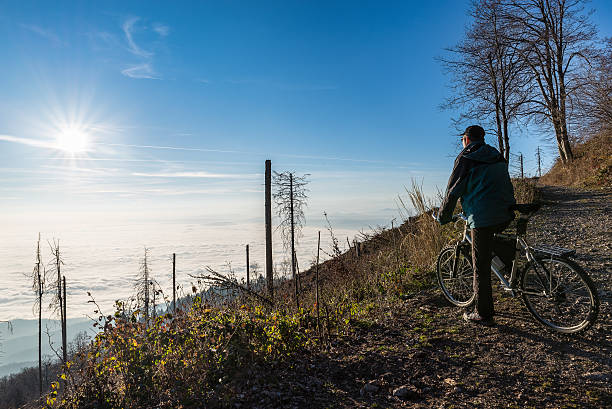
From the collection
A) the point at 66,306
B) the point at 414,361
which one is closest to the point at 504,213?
the point at 414,361

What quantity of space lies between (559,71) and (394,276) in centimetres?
2516

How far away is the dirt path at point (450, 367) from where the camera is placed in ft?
11.1

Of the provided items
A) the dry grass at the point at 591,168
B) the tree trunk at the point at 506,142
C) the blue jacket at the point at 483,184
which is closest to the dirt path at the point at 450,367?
the blue jacket at the point at 483,184

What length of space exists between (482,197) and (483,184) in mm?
156

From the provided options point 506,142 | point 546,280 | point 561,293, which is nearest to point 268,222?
point 506,142

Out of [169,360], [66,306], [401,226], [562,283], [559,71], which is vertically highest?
[559,71]

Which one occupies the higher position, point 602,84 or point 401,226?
point 602,84

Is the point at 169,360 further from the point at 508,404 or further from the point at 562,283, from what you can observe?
the point at 562,283

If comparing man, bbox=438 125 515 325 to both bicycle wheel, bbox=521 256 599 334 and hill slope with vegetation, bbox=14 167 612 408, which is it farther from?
hill slope with vegetation, bbox=14 167 612 408

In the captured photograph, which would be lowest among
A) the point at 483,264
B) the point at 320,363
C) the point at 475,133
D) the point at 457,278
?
the point at 320,363

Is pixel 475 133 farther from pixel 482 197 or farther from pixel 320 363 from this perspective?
pixel 320 363

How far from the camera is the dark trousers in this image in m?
4.53

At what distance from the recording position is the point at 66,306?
27.5 m

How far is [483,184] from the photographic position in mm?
4398
